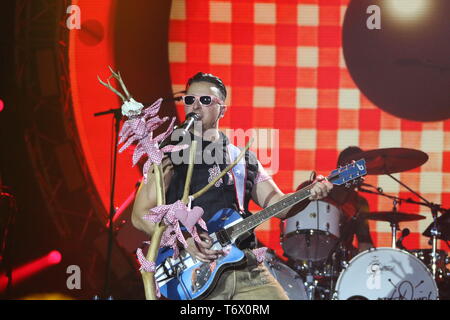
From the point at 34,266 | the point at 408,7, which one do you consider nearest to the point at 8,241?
the point at 34,266

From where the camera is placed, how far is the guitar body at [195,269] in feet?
8.61

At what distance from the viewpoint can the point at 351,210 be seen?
5059 mm

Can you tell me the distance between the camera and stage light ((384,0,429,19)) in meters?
4.86

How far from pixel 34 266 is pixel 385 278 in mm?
2836

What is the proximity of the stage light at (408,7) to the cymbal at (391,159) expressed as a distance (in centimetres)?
121

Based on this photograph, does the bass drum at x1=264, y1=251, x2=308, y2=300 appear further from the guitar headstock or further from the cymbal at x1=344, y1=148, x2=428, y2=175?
the guitar headstock

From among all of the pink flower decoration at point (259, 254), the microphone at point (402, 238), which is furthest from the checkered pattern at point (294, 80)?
the pink flower decoration at point (259, 254)

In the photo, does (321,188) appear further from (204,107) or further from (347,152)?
(347,152)

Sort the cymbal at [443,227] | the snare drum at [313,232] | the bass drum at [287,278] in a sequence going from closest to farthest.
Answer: the bass drum at [287,278] → the cymbal at [443,227] → the snare drum at [313,232]

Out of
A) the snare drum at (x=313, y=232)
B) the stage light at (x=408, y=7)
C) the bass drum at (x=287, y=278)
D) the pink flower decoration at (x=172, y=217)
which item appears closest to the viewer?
the pink flower decoration at (x=172, y=217)

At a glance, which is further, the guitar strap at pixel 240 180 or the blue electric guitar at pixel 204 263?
the guitar strap at pixel 240 180

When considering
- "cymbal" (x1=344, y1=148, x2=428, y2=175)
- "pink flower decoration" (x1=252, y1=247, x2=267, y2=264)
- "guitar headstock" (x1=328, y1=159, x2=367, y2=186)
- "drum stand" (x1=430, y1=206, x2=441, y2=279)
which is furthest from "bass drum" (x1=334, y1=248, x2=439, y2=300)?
"pink flower decoration" (x1=252, y1=247, x2=267, y2=264)

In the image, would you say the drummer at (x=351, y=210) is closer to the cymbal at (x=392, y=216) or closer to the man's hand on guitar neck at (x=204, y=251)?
the cymbal at (x=392, y=216)
